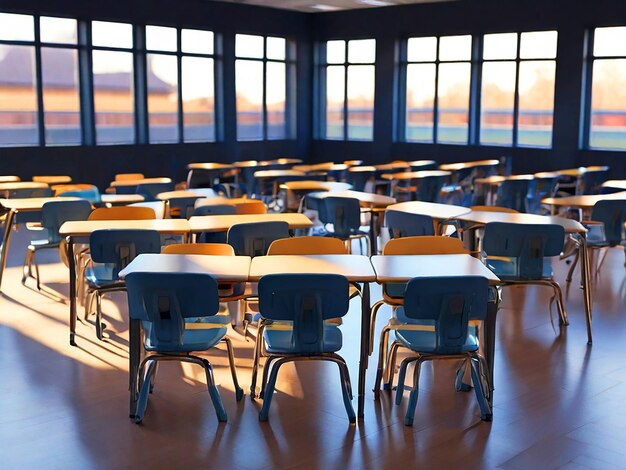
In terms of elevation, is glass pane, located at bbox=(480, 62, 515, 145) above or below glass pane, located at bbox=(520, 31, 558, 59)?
below

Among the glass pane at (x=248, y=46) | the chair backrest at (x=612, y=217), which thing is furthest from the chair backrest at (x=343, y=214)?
the glass pane at (x=248, y=46)

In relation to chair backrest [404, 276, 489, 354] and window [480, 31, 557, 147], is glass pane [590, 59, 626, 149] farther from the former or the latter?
chair backrest [404, 276, 489, 354]

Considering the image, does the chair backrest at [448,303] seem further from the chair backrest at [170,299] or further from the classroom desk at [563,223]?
the classroom desk at [563,223]

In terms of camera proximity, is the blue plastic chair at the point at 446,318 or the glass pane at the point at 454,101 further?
the glass pane at the point at 454,101

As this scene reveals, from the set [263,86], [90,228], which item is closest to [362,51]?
[263,86]

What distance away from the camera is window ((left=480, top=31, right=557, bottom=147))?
12984 millimetres

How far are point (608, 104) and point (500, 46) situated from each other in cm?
203

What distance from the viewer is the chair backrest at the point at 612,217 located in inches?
253

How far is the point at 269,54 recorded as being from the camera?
14852mm

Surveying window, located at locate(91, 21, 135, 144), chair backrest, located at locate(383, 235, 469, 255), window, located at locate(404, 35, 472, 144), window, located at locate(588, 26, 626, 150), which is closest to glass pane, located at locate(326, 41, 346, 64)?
window, located at locate(404, 35, 472, 144)

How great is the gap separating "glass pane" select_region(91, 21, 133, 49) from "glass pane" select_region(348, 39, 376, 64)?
14.1ft

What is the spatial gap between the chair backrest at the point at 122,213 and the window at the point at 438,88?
29.9 feet

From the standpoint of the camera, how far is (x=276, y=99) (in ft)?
49.8

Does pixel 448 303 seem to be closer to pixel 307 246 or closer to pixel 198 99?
pixel 307 246
